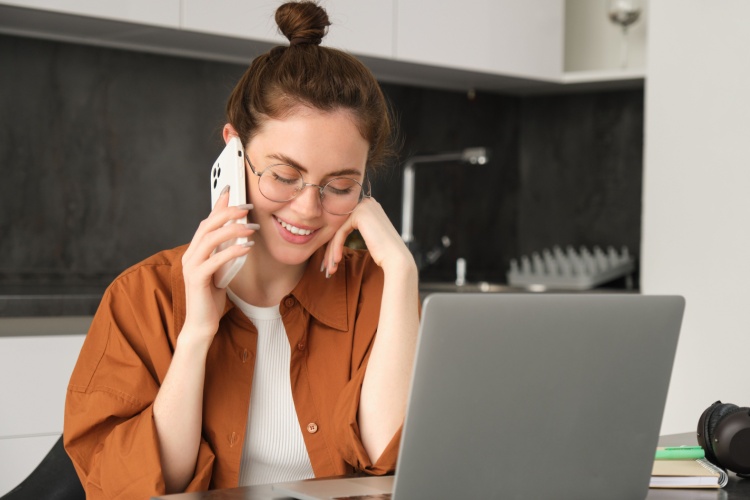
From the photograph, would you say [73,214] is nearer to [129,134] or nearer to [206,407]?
[129,134]

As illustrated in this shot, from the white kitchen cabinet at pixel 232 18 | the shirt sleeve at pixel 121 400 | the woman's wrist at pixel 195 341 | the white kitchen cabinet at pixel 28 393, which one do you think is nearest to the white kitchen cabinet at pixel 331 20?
the white kitchen cabinet at pixel 232 18

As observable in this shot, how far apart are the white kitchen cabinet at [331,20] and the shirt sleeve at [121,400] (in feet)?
4.71

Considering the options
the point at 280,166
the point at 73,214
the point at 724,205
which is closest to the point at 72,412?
the point at 280,166

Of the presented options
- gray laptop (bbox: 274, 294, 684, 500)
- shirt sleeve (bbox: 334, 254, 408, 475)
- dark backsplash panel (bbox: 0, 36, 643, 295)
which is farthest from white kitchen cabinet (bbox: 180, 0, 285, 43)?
gray laptop (bbox: 274, 294, 684, 500)

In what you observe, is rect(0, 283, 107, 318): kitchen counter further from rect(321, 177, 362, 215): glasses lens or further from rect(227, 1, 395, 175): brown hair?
rect(321, 177, 362, 215): glasses lens

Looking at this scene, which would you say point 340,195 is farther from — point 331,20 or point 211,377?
point 331,20

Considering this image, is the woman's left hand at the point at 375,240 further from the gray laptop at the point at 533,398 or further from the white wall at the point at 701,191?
the white wall at the point at 701,191

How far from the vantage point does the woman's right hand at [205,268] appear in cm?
131

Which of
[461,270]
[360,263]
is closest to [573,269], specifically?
[461,270]

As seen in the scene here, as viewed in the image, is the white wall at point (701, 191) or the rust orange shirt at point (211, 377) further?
the white wall at point (701, 191)

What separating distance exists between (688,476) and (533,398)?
0.34 metres

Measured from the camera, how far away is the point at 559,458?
103 cm

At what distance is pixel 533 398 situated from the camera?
39.4 inches

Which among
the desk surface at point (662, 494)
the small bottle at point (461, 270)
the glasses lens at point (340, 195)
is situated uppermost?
the glasses lens at point (340, 195)
